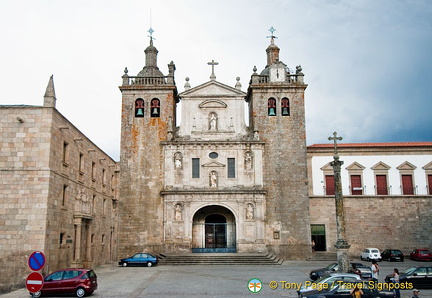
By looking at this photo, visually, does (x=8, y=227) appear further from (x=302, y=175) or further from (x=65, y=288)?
(x=302, y=175)

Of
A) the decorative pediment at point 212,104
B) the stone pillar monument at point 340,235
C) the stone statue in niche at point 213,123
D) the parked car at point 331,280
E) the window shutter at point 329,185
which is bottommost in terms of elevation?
the parked car at point 331,280

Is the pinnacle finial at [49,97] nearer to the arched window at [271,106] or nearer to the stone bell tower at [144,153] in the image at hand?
the stone bell tower at [144,153]

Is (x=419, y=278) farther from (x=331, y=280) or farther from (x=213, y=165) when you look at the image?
(x=213, y=165)

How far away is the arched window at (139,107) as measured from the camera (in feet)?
130

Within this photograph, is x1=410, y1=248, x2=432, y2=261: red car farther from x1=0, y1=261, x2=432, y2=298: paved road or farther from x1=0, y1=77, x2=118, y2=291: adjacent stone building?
x1=0, y1=77, x2=118, y2=291: adjacent stone building

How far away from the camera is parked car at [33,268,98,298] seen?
64.2 ft

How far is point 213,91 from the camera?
131 feet

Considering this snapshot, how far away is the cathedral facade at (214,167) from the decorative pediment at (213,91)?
9 centimetres

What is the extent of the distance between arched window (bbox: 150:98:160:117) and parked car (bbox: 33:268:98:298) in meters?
21.5

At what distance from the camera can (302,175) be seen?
3841 centimetres

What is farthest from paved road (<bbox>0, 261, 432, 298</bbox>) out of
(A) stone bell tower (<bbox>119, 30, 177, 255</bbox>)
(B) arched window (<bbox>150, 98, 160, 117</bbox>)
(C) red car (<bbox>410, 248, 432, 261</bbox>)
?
(B) arched window (<bbox>150, 98, 160, 117</bbox>)

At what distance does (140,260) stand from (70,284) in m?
14.0

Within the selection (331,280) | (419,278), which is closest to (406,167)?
(419,278)

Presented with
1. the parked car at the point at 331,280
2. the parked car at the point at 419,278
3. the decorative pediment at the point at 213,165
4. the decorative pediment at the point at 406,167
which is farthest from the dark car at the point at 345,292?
the decorative pediment at the point at 406,167
